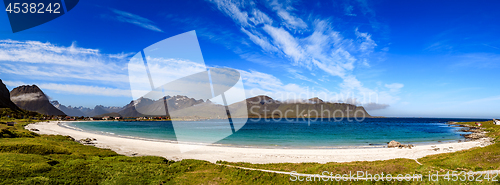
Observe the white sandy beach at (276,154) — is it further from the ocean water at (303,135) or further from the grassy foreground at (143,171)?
the grassy foreground at (143,171)

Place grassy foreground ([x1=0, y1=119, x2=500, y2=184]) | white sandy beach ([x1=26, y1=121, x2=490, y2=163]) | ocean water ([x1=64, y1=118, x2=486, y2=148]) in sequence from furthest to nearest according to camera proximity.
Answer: ocean water ([x1=64, y1=118, x2=486, y2=148])
white sandy beach ([x1=26, y1=121, x2=490, y2=163])
grassy foreground ([x1=0, y1=119, x2=500, y2=184])

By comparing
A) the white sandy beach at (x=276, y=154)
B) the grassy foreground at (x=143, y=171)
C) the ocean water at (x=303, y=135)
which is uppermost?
the grassy foreground at (x=143, y=171)

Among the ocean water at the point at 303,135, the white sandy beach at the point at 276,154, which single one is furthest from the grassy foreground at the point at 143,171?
the ocean water at the point at 303,135

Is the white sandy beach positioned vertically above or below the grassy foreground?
below

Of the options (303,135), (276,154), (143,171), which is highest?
(143,171)

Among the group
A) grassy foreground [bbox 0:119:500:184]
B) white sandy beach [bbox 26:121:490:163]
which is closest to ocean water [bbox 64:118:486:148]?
white sandy beach [bbox 26:121:490:163]

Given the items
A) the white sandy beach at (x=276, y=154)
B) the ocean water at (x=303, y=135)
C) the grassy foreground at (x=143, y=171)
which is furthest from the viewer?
the ocean water at (x=303, y=135)

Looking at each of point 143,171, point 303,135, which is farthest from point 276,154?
point 303,135

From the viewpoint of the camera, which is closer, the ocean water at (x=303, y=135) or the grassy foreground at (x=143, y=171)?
the grassy foreground at (x=143, y=171)

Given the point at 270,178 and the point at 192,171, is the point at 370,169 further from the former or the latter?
the point at 192,171

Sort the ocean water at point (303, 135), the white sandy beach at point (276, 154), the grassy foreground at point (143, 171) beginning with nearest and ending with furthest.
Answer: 1. the grassy foreground at point (143, 171)
2. the white sandy beach at point (276, 154)
3. the ocean water at point (303, 135)

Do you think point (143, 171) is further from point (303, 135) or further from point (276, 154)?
point (303, 135)

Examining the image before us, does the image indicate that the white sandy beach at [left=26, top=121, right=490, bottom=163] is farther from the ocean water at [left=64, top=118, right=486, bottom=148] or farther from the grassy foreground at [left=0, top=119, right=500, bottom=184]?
the grassy foreground at [left=0, top=119, right=500, bottom=184]

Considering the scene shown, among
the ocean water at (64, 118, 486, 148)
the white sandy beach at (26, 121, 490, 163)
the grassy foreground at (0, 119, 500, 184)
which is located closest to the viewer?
the grassy foreground at (0, 119, 500, 184)
